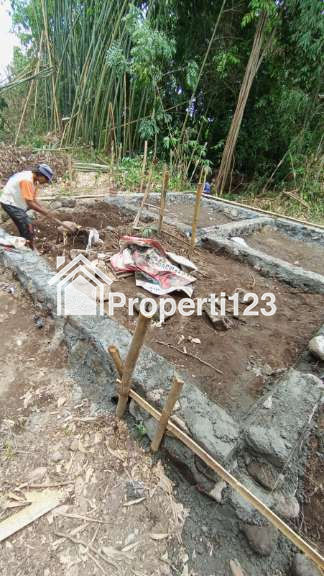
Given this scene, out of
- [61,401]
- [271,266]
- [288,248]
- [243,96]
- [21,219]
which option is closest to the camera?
[61,401]

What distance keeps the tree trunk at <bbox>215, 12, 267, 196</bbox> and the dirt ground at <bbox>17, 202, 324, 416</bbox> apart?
13.1 ft

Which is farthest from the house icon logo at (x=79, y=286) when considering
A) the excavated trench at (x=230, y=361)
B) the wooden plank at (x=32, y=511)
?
the wooden plank at (x=32, y=511)

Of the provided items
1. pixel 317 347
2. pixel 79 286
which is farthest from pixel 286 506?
pixel 79 286

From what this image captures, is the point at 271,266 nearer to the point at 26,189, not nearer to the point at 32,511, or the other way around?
the point at 26,189

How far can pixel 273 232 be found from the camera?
209 inches

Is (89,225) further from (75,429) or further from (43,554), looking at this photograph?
(43,554)

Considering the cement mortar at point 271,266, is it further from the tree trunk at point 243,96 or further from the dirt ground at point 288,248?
the tree trunk at point 243,96

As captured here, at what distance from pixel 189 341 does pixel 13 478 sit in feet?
4.86

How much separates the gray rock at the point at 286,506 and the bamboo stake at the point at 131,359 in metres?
0.95

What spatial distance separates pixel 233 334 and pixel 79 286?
1.50m

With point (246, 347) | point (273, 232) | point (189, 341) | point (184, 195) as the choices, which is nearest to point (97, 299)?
point (189, 341)

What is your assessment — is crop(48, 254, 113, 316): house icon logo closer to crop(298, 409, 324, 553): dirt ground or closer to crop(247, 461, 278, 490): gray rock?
crop(247, 461, 278, 490): gray rock

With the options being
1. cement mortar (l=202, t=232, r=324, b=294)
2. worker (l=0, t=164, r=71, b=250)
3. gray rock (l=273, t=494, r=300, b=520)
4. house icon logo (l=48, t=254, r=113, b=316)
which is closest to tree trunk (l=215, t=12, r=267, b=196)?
cement mortar (l=202, t=232, r=324, b=294)

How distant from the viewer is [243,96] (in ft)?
20.1
